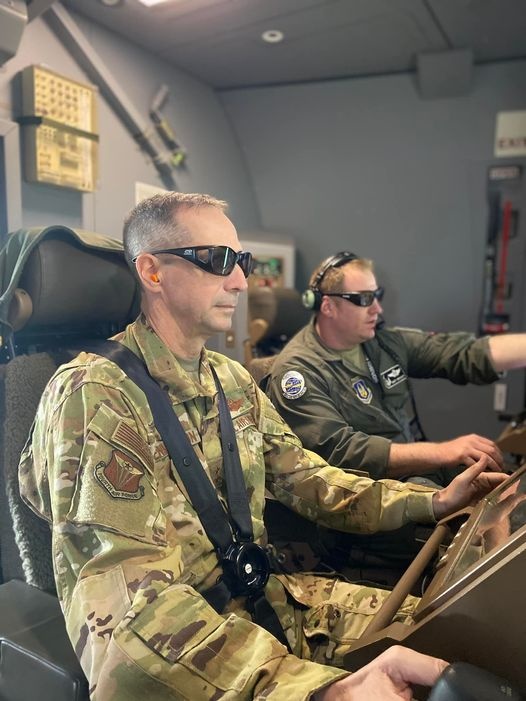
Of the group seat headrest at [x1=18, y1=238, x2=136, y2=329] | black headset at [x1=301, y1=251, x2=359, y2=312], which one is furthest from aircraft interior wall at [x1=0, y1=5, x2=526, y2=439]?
seat headrest at [x1=18, y1=238, x2=136, y2=329]

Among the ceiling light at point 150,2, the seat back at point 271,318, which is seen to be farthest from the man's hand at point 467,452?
the ceiling light at point 150,2

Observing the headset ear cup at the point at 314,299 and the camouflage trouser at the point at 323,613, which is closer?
the camouflage trouser at the point at 323,613

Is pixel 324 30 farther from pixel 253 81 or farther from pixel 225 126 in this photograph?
pixel 225 126

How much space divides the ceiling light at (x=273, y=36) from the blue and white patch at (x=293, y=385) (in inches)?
76.3

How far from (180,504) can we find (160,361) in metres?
0.27

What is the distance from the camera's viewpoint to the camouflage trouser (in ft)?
4.08

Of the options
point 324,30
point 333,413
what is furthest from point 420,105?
point 333,413

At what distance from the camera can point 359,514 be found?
1.35 meters

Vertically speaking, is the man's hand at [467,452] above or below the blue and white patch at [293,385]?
below

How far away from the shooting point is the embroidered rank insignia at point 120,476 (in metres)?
0.95

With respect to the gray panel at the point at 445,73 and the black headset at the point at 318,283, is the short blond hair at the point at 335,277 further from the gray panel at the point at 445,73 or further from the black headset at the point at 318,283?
the gray panel at the point at 445,73

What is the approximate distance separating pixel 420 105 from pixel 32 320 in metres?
2.97

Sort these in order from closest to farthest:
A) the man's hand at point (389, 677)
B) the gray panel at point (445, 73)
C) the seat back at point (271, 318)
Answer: the man's hand at point (389, 677) < the seat back at point (271, 318) < the gray panel at point (445, 73)

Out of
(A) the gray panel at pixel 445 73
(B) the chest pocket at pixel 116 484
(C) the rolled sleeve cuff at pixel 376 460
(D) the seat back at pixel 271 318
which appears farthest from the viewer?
(A) the gray panel at pixel 445 73
